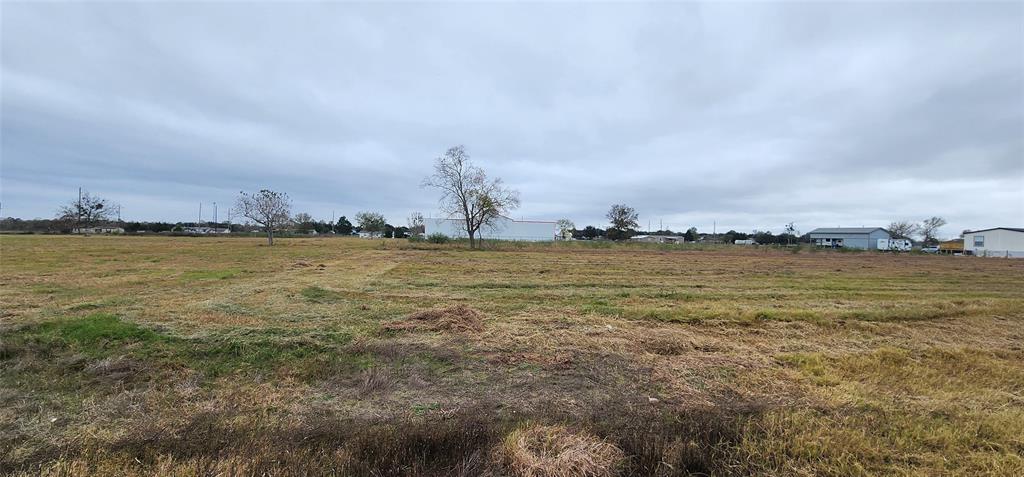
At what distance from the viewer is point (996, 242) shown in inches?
2306

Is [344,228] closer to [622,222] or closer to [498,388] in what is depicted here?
[622,222]

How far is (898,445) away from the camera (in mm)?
3035

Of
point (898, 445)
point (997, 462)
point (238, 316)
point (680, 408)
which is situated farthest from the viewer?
point (238, 316)

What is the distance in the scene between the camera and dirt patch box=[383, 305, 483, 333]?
654 cm

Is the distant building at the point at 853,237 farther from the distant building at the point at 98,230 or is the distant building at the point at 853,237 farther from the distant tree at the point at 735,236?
the distant building at the point at 98,230

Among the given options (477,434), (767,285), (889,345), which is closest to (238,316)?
(477,434)

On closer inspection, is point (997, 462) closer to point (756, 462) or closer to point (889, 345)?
point (756, 462)

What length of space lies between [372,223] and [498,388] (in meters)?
103

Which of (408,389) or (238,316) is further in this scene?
(238,316)

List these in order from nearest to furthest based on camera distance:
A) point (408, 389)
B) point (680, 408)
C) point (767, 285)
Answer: point (680, 408) < point (408, 389) < point (767, 285)

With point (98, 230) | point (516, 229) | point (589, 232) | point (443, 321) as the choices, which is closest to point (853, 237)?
point (589, 232)

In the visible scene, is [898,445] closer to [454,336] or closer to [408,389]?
[408,389]

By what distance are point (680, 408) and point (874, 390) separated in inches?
90.6

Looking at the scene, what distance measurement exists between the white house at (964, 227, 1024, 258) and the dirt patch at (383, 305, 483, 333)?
77673 mm
